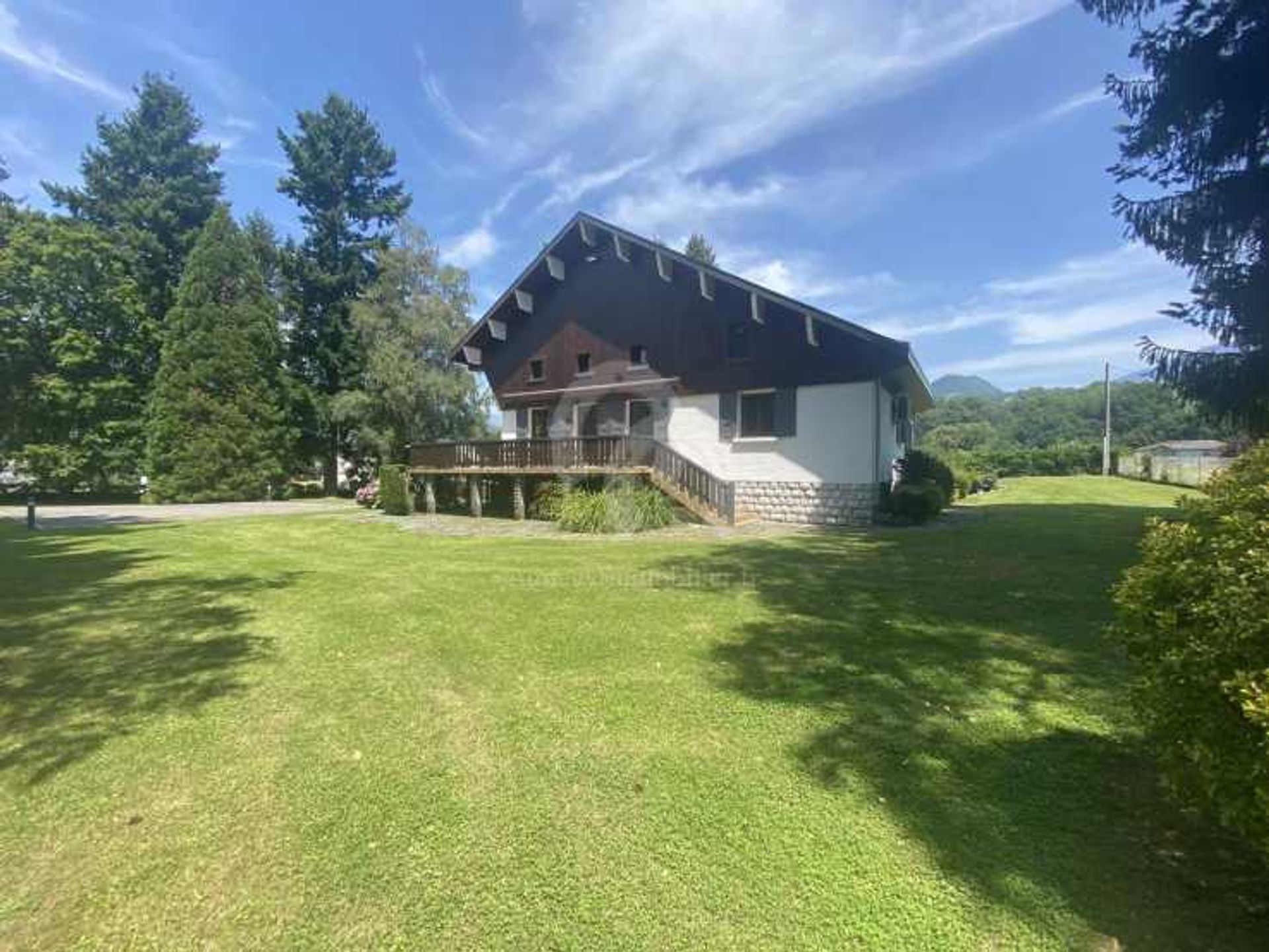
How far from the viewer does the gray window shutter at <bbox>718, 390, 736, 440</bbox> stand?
49.8 ft

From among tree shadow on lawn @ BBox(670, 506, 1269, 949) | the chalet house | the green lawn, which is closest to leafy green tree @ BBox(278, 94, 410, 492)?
the chalet house

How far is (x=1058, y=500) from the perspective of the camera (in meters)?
18.5

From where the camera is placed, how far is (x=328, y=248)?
28.4 m

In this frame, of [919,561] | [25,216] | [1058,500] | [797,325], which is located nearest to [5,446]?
[25,216]

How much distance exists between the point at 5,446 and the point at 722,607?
33979 mm

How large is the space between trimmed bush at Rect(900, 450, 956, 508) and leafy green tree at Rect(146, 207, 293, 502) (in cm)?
2573

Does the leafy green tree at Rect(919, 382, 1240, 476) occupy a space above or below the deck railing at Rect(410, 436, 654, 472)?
above

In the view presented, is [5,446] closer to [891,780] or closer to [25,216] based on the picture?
[25,216]

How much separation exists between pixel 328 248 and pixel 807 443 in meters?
27.2

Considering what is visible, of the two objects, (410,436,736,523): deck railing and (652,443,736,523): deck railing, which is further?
(410,436,736,523): deck railing

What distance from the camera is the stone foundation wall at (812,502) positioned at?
13.3 metres

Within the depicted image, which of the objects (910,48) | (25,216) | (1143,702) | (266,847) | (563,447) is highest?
(25,216)

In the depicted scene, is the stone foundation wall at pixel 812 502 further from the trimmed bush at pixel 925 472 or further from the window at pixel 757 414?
the trimmed bush at pixel 925 472

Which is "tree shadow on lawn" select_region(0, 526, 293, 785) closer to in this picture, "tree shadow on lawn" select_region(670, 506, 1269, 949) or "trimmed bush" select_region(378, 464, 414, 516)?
"tree shadow on lawn" select_region(670, 506, 1269, 949)
